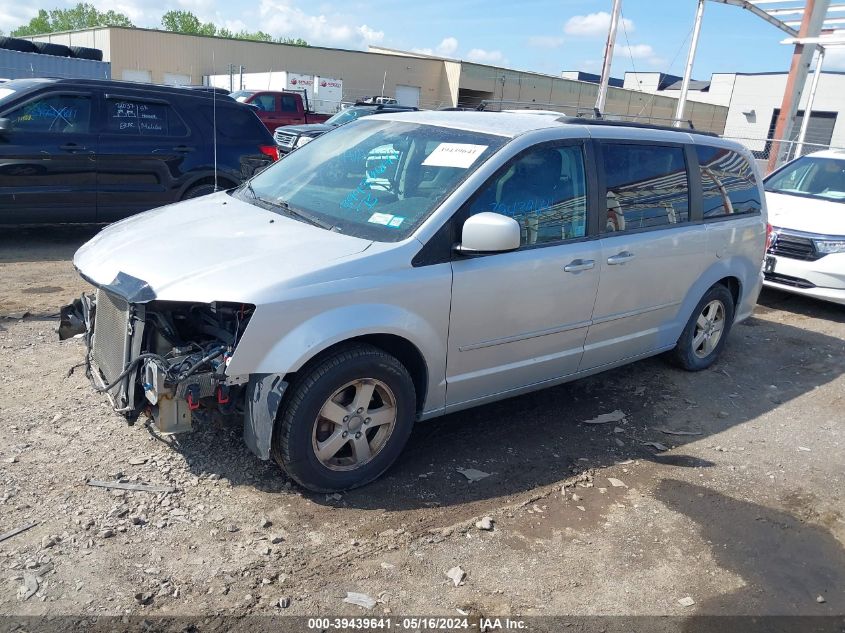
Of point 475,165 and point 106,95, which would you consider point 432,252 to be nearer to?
point 475,165

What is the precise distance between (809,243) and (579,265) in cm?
496

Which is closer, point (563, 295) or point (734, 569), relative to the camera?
point (734, 569)

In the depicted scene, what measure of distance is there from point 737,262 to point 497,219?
3.00 metres

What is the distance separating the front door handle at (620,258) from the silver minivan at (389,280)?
26mm

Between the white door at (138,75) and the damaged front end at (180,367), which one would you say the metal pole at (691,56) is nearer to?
the damaged front end at (180,367)

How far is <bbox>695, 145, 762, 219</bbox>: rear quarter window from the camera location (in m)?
5.27

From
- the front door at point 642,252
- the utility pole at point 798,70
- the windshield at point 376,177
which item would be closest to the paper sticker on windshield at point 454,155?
the windshield at point 376,177

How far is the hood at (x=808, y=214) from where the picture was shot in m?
7.84

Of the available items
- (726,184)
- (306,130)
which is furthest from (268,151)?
(306,130)

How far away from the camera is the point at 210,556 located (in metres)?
3.03

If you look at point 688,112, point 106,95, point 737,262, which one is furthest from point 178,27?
point 737,262

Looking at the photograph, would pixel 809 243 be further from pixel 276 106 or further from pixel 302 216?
pixel 276 106

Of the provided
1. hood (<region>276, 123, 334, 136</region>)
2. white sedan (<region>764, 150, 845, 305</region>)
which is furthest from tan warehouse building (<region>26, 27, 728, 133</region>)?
white sedan (<region>764, 150, 845, 305</region>)

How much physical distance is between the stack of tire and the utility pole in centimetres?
2052
